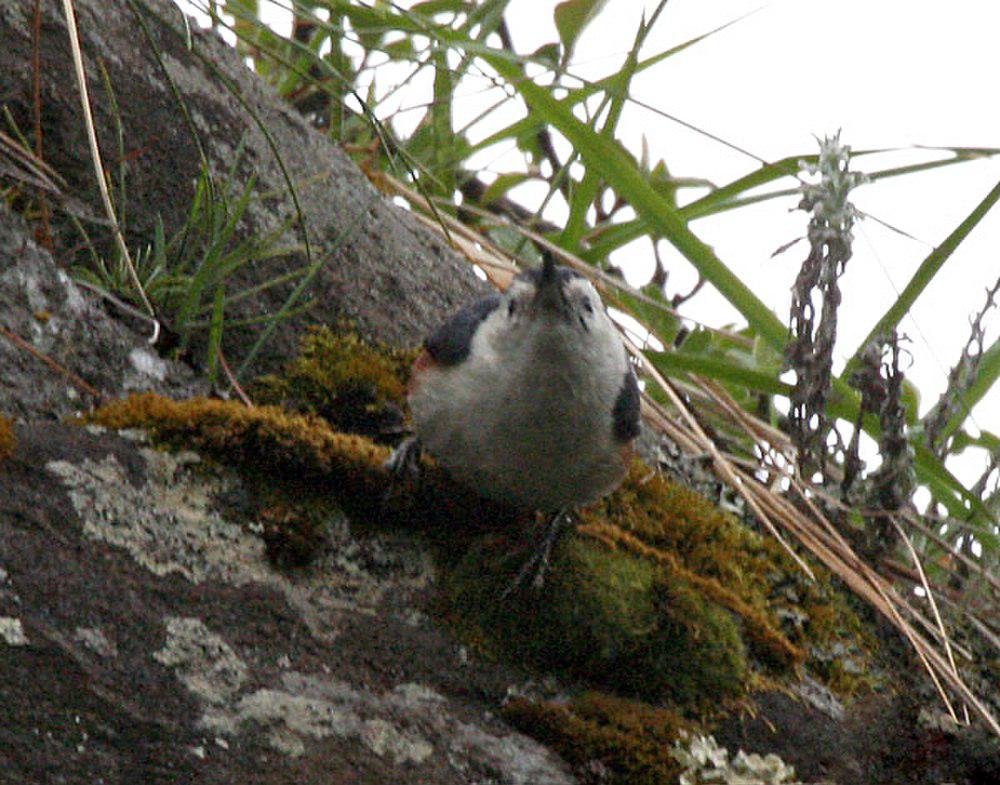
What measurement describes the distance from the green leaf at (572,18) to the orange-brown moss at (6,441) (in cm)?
219

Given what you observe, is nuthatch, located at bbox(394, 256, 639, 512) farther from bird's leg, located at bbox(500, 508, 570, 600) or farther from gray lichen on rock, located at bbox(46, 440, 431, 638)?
gray lichen on rock, located at bbox(46, 440, 431, 638)

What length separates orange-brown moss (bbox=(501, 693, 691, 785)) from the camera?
6.48 ft

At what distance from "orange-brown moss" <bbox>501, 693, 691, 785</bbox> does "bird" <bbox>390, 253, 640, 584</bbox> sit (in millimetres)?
420

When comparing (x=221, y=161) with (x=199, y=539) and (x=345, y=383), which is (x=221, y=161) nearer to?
(x=345, y=383)

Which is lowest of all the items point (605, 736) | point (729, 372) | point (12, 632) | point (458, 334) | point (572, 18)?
point (12, 632)

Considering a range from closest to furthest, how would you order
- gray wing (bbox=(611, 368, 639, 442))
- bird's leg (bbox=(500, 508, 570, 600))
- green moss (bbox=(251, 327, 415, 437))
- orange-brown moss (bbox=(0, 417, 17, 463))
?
1. orange-brown moss (bbox=(0, 417, 17, 463))
2. bird's leg (bbox=(500, 508, 570, 600))
3. gray wing (bbox=(611, 368, 639, 442))
4. green moss (bbox=(251, 327, 415, 437))

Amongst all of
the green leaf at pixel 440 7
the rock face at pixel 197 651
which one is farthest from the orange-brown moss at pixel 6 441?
the green leaf at pixel 440 7

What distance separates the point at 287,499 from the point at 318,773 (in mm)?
620

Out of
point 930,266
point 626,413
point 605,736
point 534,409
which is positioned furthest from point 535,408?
point 930,266

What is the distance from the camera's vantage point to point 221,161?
2975 mm

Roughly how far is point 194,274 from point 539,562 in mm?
912

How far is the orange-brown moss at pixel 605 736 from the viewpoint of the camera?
197cm

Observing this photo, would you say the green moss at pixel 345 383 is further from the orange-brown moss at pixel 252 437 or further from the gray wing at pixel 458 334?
the orange-brown moss at pixel 252 437

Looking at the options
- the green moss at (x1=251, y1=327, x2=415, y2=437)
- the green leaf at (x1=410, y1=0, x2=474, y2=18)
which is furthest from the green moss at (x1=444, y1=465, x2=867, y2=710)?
the green leaf at (x1=410, y1=0, x2=474, y2=18)
